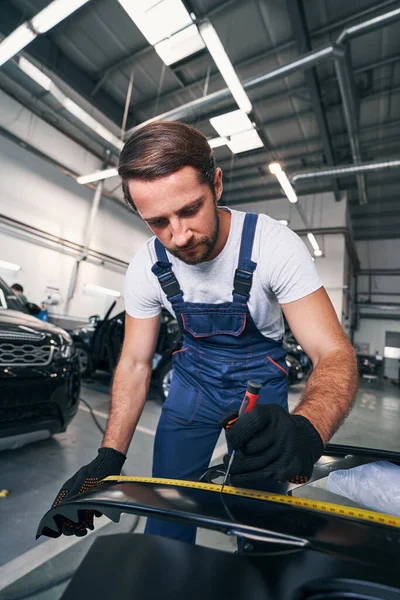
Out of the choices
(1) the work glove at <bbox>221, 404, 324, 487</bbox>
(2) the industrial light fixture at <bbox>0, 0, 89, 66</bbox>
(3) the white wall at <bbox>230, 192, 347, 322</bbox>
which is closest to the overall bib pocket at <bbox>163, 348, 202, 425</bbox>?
(1) the work glove at <bbox>221, 404, 324, 487</bbox>

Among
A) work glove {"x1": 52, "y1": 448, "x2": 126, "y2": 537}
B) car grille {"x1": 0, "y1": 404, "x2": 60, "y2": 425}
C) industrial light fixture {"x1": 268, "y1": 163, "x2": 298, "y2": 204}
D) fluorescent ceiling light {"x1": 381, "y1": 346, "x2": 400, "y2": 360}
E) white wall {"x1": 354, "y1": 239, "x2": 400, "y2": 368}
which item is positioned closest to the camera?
work glove {"x1": 52, "y1": 448, "x2": 126, "y2": 537}

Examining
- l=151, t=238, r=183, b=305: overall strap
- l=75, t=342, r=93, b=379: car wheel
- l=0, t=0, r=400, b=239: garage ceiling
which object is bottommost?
l=75, t=342, r=93, b=379: car wheel

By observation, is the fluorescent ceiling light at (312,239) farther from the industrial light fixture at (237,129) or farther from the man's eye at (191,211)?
the man's eye at (191,211)

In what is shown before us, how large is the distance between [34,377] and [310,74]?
681 cm

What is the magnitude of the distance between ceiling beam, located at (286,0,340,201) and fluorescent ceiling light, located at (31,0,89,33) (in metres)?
3.12

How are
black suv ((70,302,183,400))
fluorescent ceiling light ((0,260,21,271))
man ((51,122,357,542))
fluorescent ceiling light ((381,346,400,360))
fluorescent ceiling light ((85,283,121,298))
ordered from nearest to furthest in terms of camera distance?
1. man ((51,122,357,542))
2. black suv ((70,302,183,400))
3. fluorescent ceiling light ((0,260,21,271))
4. fluorescent ceiling light ((85,283,121,298))
5. fluorescent ceiling light ((381,346,400,360))

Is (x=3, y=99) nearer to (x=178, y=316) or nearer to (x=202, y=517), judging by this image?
(x=178, y=316)

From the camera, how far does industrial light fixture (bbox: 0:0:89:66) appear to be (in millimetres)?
3584

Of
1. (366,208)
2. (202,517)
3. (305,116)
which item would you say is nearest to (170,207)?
(202,517)

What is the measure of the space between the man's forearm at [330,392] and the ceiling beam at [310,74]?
5919 millimetres

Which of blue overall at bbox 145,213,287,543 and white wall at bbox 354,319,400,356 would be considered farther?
white wall at bbox 354,319,400,356

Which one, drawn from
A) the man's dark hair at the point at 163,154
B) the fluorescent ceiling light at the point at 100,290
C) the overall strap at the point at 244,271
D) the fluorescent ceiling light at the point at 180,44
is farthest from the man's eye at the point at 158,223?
the fluorescent ceiling light at the point at 100,290

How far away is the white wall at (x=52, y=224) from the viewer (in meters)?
7.25

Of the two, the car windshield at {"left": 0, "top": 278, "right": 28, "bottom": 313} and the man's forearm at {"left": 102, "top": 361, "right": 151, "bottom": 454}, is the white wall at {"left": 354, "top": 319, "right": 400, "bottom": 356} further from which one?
the man's forearm at {"left": 102, "top": 361, "right": 151, "bottom": 454}
